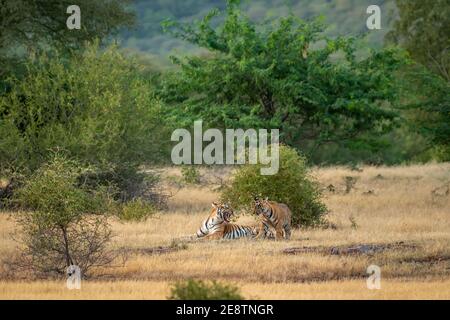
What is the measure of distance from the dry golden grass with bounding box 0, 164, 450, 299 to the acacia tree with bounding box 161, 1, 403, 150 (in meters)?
5.25

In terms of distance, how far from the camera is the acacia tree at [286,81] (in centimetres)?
3319

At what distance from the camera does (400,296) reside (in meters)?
15.6

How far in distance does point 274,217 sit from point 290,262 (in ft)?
12.8

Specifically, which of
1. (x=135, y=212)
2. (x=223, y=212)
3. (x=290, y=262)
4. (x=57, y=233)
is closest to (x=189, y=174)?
(x=135, y=212)

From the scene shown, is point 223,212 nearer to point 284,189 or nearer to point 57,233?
point 284,189

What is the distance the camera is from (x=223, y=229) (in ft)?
73.9

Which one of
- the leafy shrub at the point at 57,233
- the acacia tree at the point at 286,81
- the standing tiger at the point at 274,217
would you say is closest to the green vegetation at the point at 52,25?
the acacia tree at the point at 286,81

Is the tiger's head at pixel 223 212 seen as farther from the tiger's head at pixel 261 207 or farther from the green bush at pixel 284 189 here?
the green bush at pixel 284 189

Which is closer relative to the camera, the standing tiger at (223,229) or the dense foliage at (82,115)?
the standing tiger at (223,229)

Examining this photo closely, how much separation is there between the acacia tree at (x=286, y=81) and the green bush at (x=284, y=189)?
722cm

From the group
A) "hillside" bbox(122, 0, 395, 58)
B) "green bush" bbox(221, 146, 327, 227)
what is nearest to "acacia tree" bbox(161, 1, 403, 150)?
"green bush" bbox(221, 146, 327, 227)

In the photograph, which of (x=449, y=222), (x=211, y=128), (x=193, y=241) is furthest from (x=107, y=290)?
(x=211, y=128)

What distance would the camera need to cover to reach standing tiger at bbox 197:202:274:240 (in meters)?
22.4
